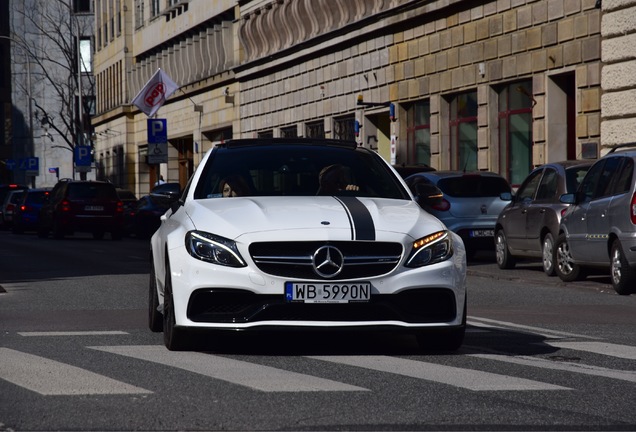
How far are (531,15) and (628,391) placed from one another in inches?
975

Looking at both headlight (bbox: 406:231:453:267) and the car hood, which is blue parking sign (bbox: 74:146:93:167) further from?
headlight (bbox: 406:231:453:267)

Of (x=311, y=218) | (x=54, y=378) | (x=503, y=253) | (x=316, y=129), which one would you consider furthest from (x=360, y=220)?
(x=316, y=129)

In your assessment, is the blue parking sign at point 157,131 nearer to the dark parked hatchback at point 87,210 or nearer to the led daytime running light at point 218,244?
the dark parked hatchback at point 87,210

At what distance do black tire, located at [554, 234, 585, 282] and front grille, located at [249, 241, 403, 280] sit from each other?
32.7 ft

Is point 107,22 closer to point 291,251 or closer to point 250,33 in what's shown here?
point 250,33

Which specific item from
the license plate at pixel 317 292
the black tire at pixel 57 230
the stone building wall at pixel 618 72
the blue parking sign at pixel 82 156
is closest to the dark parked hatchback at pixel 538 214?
the stone building wall at pixel 618 72

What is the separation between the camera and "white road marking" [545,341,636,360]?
10.1 metres

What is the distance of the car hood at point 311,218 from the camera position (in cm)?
948

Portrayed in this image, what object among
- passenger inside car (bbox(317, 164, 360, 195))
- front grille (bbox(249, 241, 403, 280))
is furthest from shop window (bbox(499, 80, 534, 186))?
front grille (bbox(249, 241, 403, 280))

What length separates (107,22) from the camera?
87.7 m

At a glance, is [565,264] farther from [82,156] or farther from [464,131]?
[82,156]

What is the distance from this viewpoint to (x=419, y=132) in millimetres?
40125

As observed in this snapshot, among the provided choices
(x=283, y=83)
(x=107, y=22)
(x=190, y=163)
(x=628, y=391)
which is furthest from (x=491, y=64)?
(x=107, y=22)

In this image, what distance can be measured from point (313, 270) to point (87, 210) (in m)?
33.7
